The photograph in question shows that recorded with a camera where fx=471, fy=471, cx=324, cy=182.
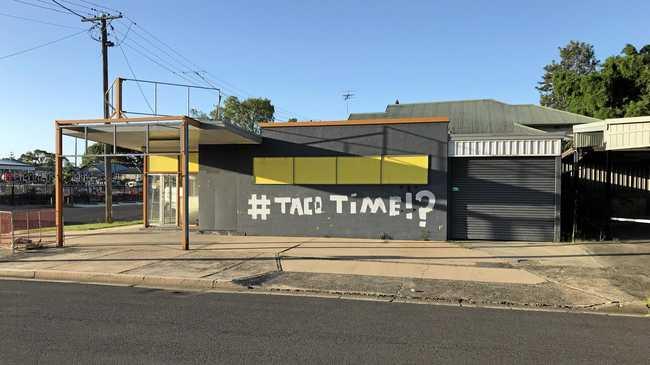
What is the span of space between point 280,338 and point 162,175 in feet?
52.3

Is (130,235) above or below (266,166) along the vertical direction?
below

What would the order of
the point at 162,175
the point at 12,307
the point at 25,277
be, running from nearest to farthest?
the point at 12,307
the point at 25,277
the point at 162,175

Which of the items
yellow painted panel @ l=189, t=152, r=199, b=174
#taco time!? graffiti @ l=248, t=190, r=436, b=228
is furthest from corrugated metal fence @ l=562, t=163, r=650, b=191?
yellow painted panel @ l=189, t=152, r=199, b=174

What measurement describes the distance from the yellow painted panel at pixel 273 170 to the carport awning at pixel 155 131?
34.6 inches

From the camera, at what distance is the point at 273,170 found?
1725cm

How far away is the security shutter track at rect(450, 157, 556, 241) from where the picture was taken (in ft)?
51.1

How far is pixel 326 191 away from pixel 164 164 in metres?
7.81

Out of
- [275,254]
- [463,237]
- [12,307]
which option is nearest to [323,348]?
[12,307]

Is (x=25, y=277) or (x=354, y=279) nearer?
(x=354, y=279)

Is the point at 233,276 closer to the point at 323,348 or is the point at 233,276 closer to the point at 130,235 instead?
the point at 323,348

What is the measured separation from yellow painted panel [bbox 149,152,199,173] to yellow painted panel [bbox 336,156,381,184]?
656 centimetres

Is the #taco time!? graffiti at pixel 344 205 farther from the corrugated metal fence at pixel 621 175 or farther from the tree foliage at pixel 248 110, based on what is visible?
the tree foliage at pixel 248 110

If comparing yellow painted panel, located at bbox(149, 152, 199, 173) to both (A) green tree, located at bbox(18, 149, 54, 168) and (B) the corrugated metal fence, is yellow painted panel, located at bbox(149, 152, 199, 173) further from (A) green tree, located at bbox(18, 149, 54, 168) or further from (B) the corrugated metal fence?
(A) green tree, located at bbox(18, 149, 54, 168)

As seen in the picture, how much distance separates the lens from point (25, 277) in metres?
10.4
